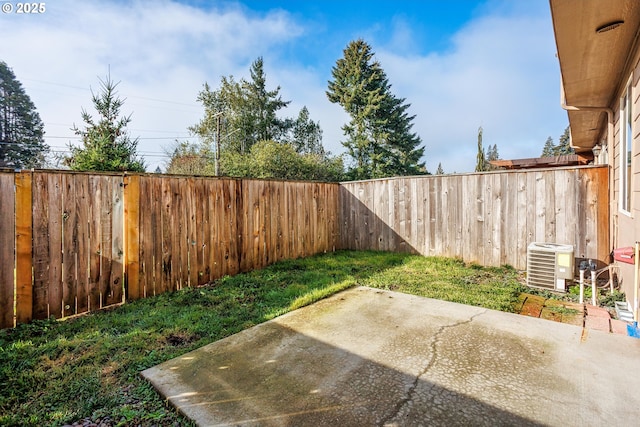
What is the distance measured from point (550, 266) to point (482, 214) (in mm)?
1386

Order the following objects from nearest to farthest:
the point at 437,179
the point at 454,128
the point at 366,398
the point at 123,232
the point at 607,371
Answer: the point at 366,398, the point at 607,371, the point at 123,232, the point at 437,179, the point at 454,128

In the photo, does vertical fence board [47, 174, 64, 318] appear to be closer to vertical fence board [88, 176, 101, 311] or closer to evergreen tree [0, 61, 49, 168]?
vertical fence board [88, 176, 101, 311]

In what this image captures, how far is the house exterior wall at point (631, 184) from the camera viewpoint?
2.46 m

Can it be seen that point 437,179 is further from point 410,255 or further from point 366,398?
point 366,398

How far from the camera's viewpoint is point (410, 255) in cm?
570

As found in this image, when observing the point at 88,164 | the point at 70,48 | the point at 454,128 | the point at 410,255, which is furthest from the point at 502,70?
the point at 454,128

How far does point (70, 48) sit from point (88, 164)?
242 centimetres

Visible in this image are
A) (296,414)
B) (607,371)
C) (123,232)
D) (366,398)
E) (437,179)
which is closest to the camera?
(296,414)

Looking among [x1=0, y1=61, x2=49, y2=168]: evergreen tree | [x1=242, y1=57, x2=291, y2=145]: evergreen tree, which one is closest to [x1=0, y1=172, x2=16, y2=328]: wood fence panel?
[x1=242, y1=57, x2=291, y2=145]: evergreen tree

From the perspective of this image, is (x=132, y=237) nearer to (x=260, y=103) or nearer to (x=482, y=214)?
(x=482, y=214)

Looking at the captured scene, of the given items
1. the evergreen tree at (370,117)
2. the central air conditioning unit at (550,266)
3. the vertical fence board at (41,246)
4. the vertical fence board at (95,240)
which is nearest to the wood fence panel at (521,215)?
the central air conditioning unit at (550,266)

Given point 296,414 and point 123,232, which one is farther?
point 123,232

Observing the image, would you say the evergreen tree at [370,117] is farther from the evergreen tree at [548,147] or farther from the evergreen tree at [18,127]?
the evergreen tree at [548,147]

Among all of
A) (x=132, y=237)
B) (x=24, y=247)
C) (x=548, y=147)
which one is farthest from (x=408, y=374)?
(x=548, y=147)
